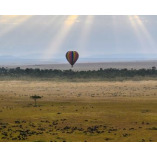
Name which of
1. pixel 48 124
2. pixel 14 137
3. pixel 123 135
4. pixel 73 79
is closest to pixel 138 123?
pixel 123 135

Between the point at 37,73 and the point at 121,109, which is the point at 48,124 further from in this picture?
the point at 37,73

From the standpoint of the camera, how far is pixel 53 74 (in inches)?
3078

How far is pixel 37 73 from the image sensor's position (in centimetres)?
8075

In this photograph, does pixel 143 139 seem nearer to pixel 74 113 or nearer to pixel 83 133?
pixel 83 133

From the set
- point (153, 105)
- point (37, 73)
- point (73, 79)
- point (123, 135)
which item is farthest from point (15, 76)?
point (123, 135)

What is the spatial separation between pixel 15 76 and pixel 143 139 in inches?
2508

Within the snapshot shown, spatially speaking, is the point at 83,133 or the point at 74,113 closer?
the point at 83,133

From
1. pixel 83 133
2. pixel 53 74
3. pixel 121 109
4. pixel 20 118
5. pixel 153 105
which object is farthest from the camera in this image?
pixel 53 74

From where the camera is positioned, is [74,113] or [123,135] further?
[74,113]

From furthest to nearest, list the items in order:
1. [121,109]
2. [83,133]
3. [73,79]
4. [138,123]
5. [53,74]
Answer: [53,74] → [73,79] → [121,109] → [138,123] → [83,133]

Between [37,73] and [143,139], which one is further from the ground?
[37,73]

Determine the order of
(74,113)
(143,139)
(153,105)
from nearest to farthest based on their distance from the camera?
(143,139), (74,113), (153,105)

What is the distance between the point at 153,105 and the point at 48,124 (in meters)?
13.4

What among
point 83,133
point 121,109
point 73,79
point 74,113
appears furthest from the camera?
point 73,79
